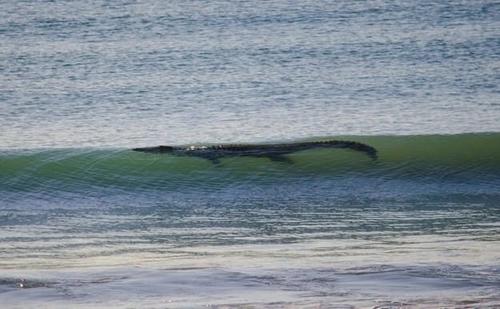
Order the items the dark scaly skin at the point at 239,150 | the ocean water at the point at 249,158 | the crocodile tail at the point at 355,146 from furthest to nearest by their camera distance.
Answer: the crocodile tail at the point at 355,146 → the dark scaly skin at the point at 239,150 → the ocean water at the point at 249,158

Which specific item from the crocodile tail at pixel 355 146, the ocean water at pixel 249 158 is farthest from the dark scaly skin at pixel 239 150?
the ocean water at pixel 249 158

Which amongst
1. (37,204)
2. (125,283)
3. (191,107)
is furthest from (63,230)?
(191,107)

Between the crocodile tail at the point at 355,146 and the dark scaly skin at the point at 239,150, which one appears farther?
the crocodile tail at the point at 355,146

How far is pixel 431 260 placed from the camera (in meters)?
8.94

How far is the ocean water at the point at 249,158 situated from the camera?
841 cm

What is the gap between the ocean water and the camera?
841 cm

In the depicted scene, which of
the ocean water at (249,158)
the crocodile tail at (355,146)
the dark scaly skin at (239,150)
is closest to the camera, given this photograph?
the ocean water at (249,158)

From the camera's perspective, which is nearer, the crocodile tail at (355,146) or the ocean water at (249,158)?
the ocean water at (249,158)

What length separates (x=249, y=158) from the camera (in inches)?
555

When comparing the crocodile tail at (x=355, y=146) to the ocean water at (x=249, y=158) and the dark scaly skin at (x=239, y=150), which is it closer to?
the dark scaly skin at (x=239, y=150)

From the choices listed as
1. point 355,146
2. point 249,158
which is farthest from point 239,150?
point 355,146

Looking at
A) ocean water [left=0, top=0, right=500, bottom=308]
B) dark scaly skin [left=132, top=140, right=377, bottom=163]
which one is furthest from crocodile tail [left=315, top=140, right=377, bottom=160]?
ocean water [left=0, top=0, right=500, bottom=308]

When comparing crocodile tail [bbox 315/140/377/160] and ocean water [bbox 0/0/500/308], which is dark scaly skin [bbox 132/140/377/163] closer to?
crocodile tail [bbox 315/140/377/160]

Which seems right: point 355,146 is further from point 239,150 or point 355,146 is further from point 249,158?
point 239,150
